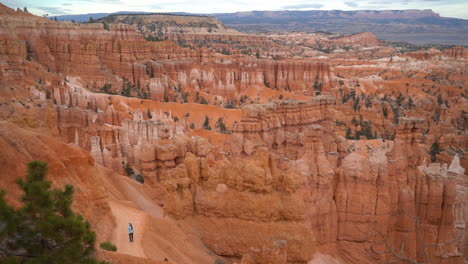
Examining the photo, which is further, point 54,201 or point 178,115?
point 178,115

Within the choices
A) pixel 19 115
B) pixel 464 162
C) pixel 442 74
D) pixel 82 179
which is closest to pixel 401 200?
pixel 82 179

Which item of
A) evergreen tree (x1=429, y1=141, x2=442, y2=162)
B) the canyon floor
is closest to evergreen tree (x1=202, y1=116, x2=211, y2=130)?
the canyon floor

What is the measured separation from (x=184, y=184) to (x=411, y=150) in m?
8.06

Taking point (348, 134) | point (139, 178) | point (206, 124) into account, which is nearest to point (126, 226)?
point (139, 178)

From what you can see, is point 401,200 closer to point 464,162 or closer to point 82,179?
point 82,179

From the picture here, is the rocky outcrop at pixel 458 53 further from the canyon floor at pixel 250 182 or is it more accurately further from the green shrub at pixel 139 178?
the green shrub at pixel 139 178

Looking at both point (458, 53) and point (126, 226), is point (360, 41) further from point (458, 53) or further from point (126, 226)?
point (126, 226)

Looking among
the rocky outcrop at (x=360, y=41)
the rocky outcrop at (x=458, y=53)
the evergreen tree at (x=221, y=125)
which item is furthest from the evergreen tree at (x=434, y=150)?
the rocky outcrop at (x=360, y=41)

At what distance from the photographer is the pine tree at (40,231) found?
21.6ft

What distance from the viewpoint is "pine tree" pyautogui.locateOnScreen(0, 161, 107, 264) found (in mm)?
6590

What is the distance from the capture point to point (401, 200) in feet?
48.3

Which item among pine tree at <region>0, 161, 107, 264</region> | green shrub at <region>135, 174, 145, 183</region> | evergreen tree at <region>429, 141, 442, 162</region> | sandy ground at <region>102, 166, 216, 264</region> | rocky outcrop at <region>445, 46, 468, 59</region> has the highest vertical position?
pine tree at <region>0, 161, 107, 264</region>

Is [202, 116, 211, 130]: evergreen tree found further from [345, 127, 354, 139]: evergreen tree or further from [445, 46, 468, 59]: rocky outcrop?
[445, 46, 468, 59]: rocky outcrop

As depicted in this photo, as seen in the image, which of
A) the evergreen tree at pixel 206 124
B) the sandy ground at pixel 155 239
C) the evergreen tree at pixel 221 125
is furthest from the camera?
the evergreen tree at pixel 206 124
